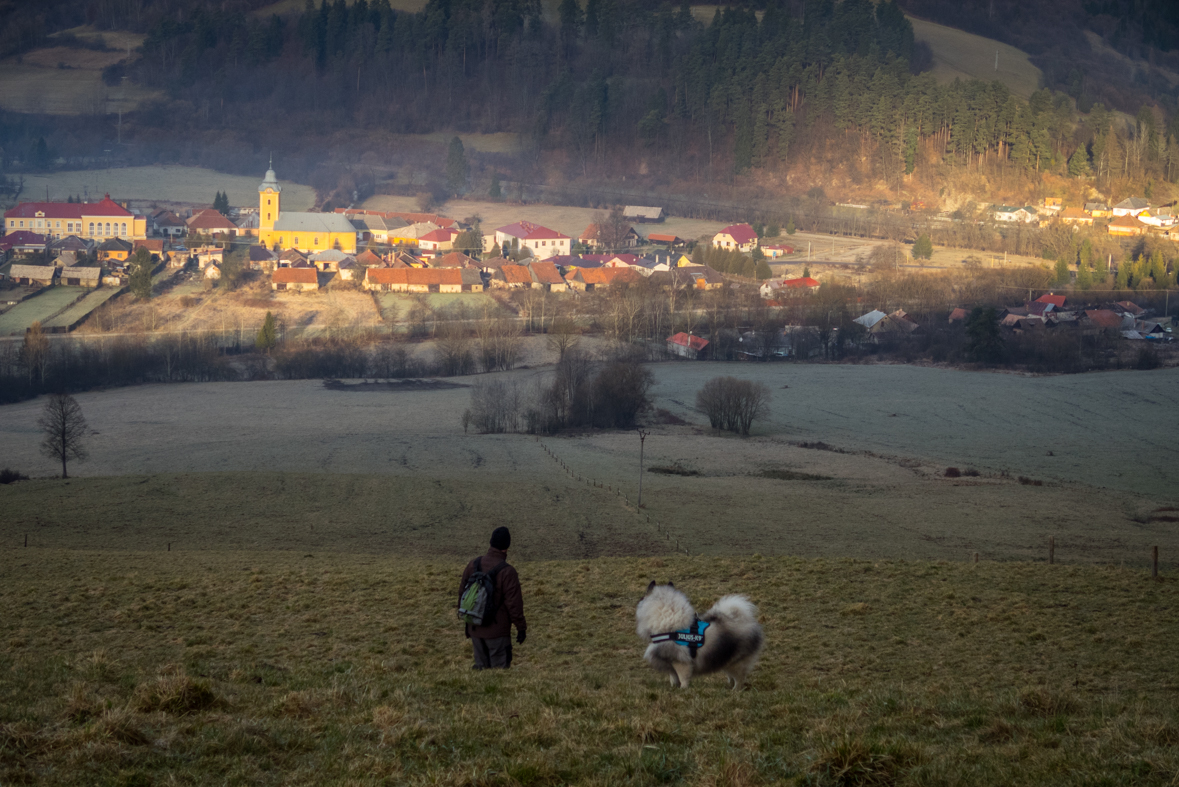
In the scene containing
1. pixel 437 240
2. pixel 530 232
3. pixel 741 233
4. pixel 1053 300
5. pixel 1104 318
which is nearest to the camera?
pixel 1104 318

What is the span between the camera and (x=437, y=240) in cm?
8756

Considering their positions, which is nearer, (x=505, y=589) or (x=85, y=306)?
(x=505, y=589)

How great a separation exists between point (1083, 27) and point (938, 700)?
690 feet

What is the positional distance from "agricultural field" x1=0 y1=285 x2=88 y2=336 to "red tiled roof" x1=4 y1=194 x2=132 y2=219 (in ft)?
82.5

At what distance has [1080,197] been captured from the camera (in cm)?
10012

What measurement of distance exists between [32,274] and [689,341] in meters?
44.6

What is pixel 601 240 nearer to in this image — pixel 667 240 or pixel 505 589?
pixel 667 240

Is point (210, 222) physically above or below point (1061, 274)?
above

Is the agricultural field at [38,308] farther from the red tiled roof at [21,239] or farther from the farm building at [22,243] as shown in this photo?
the red tiled roof at [21,239]

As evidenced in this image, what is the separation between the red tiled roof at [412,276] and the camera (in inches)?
2734

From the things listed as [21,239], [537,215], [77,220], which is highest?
[537,215]

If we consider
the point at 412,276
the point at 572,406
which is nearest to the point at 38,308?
the point at 412,276

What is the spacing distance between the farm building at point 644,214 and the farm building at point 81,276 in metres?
49.8

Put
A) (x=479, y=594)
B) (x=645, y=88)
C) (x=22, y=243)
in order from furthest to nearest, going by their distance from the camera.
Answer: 1. (x=645, y=88)
2. (x=22, y=243)
3. (x=479, y=594)
